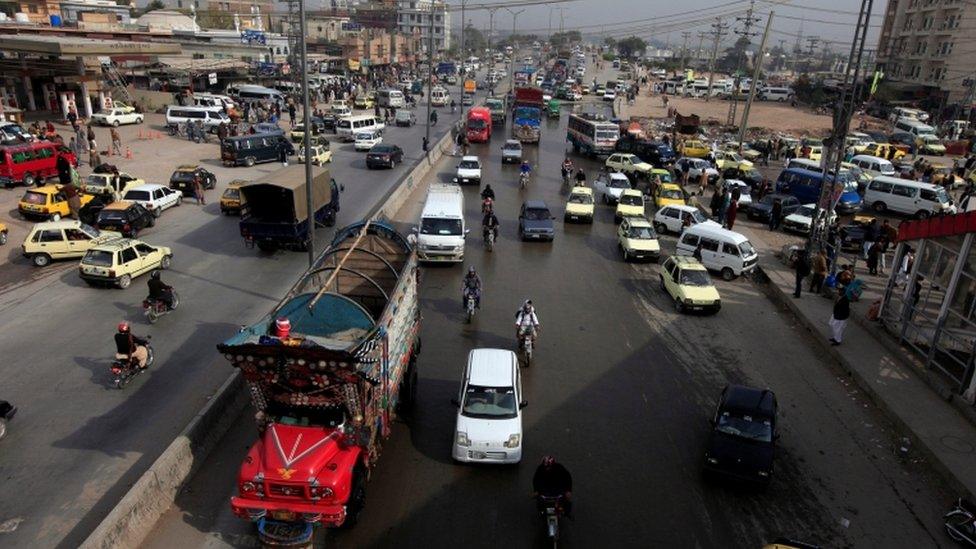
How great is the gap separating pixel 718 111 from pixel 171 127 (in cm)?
6570

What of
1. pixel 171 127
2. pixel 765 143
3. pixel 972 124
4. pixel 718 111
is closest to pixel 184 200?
pixel 171 127

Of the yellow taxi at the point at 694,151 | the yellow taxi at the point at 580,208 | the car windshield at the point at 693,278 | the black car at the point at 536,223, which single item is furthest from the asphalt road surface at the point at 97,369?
the yellow taxi at the point at 694,151

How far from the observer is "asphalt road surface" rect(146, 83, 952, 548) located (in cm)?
1042

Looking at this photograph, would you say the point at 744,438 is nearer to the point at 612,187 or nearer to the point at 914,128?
the point at 612,187

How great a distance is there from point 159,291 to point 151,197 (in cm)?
1169

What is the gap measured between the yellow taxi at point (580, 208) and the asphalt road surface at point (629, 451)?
8971 millimetres

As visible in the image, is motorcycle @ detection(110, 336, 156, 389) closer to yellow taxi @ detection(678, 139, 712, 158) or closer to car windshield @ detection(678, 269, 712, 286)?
car windshield @ detection(678, 269, 712, 286)

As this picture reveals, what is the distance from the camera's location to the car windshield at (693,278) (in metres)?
20.3

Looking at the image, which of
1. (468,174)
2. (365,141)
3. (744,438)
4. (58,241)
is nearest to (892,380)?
(744,438)

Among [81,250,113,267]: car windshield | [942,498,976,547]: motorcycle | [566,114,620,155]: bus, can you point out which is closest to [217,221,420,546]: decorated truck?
[942,498,976,547]: motorcycle

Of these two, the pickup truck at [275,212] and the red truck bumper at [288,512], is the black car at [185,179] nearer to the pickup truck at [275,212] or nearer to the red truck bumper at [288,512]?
the pickup truck at [275,212]

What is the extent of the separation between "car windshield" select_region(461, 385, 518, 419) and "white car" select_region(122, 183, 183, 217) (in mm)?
20471

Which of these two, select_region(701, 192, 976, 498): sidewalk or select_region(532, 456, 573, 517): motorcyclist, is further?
select_region(701, 192, 976, 498): sidewalk

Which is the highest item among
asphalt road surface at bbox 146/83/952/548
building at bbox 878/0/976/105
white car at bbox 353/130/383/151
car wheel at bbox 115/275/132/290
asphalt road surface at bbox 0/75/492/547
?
building at bbox 878/0/976/105
